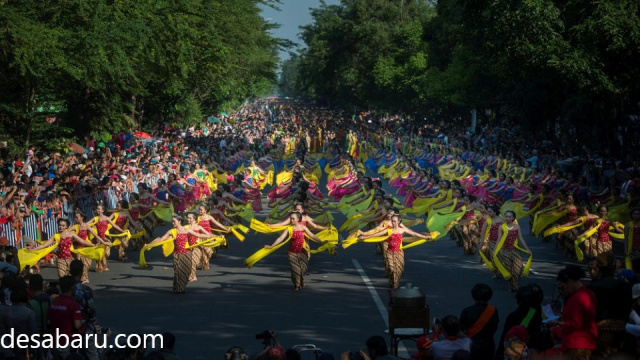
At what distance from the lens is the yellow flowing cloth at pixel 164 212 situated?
24.8 metres

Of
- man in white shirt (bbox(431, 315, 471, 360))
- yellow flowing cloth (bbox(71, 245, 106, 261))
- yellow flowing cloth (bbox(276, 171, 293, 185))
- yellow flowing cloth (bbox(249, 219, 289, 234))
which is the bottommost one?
man in white shirt (bbox(431, 315, 471, 360))

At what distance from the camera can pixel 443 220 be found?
23.1 m

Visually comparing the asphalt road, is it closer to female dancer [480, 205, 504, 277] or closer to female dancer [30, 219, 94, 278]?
female dancer [480, 205, 504, 277]

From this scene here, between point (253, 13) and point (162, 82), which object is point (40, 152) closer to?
point (162, 82)

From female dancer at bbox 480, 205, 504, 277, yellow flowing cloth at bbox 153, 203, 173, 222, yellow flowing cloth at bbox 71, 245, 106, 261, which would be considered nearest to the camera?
yellow flowing cloth at bbox 71, 245, 106, 261

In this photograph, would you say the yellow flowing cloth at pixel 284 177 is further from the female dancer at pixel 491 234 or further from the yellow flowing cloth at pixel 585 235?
the yellow flowing cloth at pixel 585 235

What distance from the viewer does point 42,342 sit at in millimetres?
11188

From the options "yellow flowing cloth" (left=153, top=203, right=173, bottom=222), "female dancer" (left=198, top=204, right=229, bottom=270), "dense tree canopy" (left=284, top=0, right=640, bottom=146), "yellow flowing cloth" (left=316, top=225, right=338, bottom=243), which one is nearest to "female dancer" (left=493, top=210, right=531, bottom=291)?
"yellow flowing cloth" (left=316, top=225, right=338, bottom=243)

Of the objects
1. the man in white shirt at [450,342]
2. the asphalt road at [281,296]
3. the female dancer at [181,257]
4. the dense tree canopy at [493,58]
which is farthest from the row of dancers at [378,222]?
the man in white shirt at [450,342]

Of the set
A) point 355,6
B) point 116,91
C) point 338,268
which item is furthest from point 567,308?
point 355,6

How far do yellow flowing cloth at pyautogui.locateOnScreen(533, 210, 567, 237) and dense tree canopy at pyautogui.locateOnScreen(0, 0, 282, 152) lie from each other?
15.5 m

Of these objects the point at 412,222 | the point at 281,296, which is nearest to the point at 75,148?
the point at 412,222

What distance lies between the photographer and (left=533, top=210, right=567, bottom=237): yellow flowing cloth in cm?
2277

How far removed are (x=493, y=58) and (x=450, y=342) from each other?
31.5m
